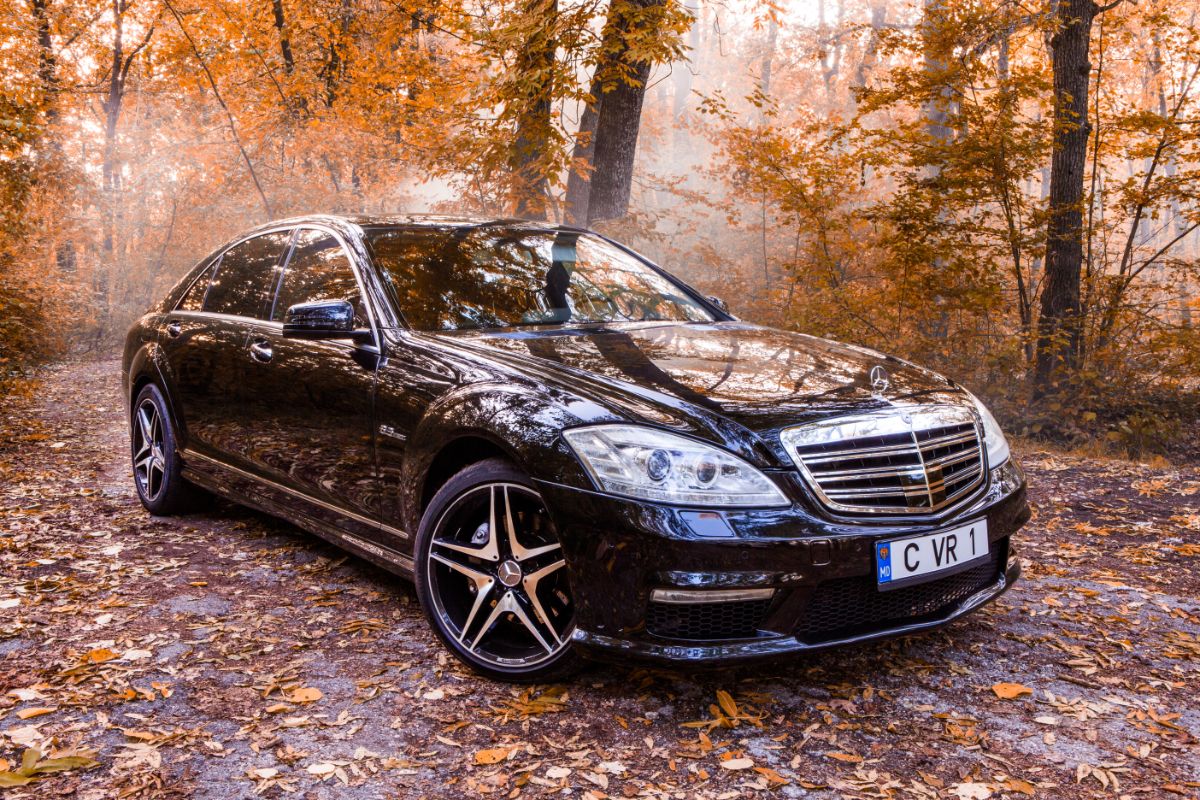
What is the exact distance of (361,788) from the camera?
8.52ft

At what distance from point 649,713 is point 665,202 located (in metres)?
23.5

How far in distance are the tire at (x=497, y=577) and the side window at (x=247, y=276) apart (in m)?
1.96

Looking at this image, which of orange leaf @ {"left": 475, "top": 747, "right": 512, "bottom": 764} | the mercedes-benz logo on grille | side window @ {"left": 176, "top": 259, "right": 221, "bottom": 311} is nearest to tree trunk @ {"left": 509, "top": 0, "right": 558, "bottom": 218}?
side window @ {"left": 176, "top": 259, "right": 221, "bottom": 311}

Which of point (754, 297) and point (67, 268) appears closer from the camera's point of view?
point (754, 297)

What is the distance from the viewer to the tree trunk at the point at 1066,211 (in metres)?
8.92

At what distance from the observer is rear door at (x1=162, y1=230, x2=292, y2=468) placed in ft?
15.3

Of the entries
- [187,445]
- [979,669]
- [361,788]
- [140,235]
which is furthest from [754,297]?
[140,235]

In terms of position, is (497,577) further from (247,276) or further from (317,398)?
(247,276)

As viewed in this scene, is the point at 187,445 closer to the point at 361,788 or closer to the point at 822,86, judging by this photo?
the point at 361,788

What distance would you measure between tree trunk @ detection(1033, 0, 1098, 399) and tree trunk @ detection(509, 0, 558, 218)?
4.67m

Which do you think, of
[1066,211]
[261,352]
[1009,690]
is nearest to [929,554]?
[1009,690]

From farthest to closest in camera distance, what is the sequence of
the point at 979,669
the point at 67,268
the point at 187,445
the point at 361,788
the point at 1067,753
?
1. the point at 67,268
2. the point at 187,445
3. the point at 979,669
4. the point at 1067,753
5. the point at 361,788

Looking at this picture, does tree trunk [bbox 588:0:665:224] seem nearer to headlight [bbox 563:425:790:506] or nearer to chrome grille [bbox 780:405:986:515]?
chrome grille [bbox 780:405:986:515]

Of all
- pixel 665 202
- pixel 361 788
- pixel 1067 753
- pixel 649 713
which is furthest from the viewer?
pixel 665 202
